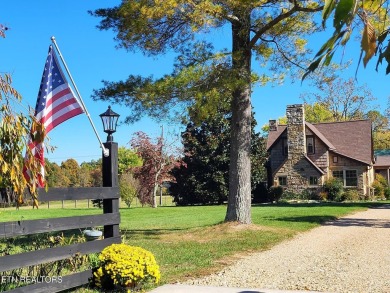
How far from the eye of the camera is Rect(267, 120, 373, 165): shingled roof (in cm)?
3953

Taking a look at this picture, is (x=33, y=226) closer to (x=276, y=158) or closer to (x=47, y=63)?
(x=47, y=63)

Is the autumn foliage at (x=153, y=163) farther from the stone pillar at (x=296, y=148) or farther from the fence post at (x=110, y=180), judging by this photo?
the fence post at (x=110, y=180)

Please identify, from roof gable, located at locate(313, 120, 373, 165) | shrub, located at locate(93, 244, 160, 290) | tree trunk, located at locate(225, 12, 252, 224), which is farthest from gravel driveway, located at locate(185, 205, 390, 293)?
roof gable, located at locate(313, 120, 373, 165)

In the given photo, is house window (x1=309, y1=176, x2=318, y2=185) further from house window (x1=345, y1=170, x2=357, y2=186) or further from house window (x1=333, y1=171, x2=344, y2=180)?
house window (x1=345, y1=170, x2=357, y2=186)

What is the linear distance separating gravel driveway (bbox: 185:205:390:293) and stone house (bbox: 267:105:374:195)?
25.9 meters

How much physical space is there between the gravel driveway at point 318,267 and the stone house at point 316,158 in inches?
1019

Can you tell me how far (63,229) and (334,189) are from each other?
3364 cm

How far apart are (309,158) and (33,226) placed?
3634 centimetres

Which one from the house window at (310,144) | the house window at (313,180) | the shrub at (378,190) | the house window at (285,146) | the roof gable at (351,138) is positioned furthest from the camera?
the house window at (285,146)

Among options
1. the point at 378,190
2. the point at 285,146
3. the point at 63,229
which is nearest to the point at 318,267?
the point at 63,229

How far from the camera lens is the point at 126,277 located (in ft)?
20.3

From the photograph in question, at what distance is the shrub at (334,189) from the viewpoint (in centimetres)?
3672

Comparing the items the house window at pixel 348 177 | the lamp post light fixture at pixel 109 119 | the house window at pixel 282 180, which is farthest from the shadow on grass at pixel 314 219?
the house window at pixel 348 177

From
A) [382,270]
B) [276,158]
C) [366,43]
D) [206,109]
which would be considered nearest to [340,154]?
[276,158]
